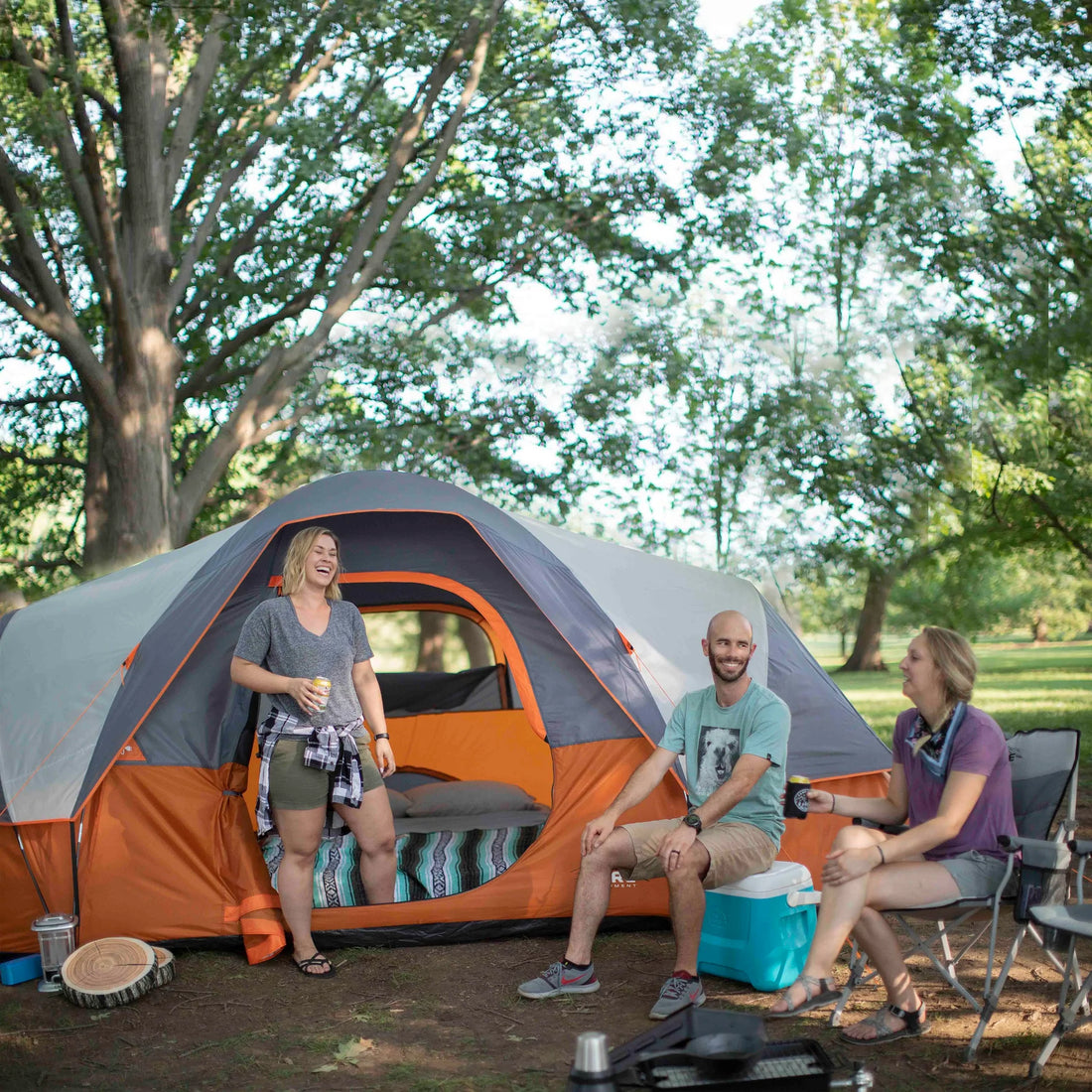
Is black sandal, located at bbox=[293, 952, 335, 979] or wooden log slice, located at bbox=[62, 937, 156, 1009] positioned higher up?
wooden log slice, located at bbox=[62, 937, 156, 1009]

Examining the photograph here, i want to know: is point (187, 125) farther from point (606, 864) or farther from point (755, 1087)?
point (755, 1087)

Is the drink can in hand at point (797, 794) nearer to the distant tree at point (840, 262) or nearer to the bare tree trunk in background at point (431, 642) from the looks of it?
the distant tree at point (840, 262)

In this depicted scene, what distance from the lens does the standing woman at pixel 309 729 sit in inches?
161

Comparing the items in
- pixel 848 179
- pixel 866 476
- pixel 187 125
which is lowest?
pixel 866 476

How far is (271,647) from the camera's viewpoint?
4191mm

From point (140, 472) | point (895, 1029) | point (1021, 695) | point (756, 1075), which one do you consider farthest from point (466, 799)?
point (1021, 695)

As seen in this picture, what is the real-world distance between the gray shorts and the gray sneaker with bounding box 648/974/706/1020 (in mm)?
878

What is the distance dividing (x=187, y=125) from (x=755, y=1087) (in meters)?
7.71

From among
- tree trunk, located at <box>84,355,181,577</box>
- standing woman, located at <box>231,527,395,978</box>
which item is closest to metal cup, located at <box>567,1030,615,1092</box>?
standing woman, located at <box>231,527,395,978</box>

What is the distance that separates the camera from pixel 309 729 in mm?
4125

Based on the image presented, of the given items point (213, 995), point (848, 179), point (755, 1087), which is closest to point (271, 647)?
point (213, 995)

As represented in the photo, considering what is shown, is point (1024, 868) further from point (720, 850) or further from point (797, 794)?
point (720, 850)

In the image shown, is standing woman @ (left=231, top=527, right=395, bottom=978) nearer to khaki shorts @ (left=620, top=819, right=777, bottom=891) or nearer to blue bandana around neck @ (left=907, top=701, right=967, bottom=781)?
khaki shorts @ (left=620, top=819, right=777, bottom=891)

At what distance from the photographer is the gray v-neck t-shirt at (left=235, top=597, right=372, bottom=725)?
4.16 meters
